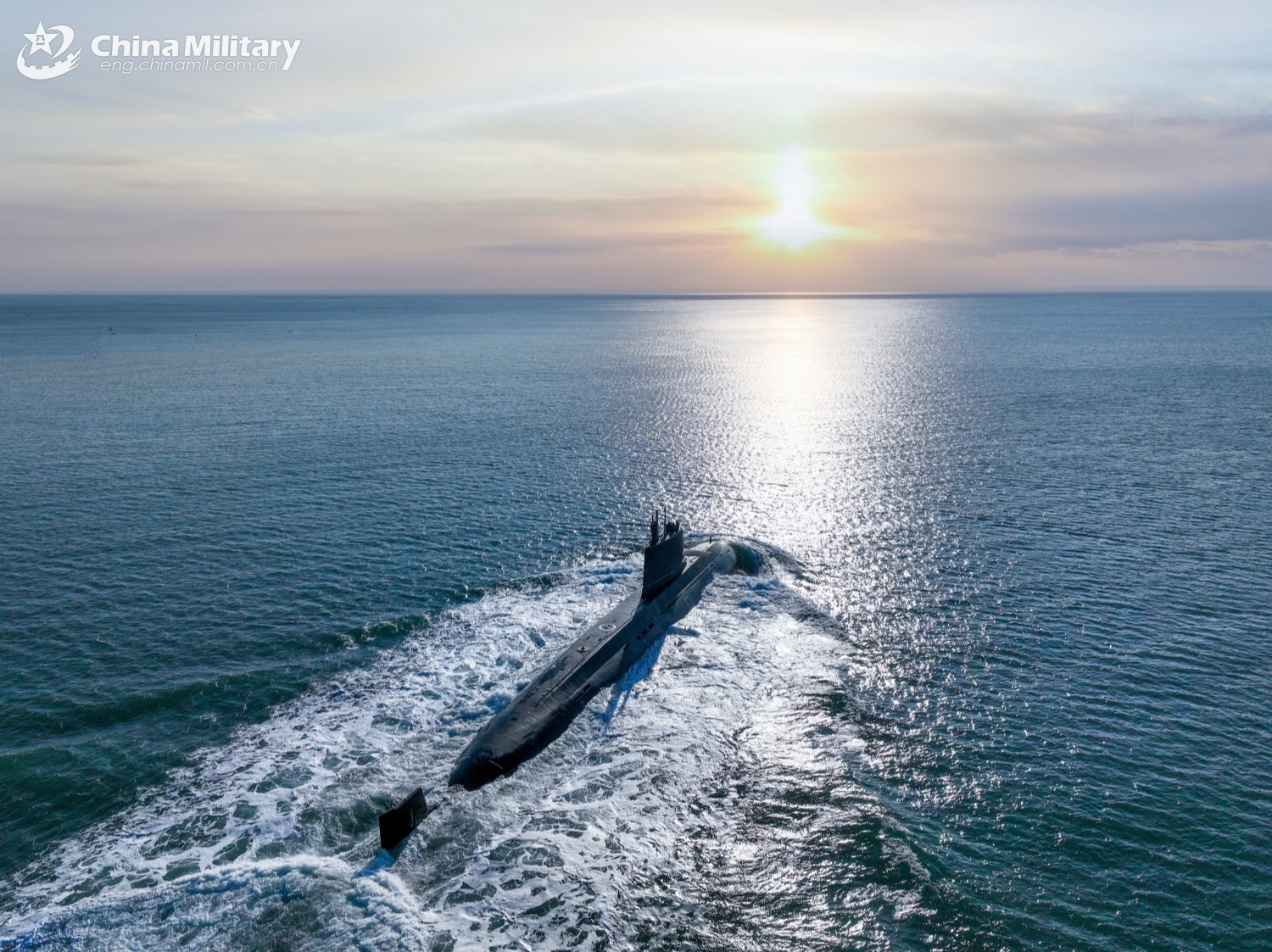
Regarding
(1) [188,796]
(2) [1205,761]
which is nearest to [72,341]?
(1) [188,796]

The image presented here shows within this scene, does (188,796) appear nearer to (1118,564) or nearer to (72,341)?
(1118,564)

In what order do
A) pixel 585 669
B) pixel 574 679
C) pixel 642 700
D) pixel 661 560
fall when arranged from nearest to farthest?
pixel 574 679 < pixel 642 700 < pixel 585 669 < pixel 661 560

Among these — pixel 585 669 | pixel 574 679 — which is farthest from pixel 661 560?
pixel 574 679

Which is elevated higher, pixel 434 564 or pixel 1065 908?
pixel 434 564

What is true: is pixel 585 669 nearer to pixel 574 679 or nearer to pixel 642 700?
pixel 574 679

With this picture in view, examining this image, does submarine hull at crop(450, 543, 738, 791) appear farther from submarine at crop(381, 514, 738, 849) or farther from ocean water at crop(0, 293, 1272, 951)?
ocean water at crop(0, 293, 1272, 951)

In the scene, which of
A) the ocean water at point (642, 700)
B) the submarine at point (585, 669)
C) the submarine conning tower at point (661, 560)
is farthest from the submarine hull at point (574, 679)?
the ocean water at point (642, 700)
